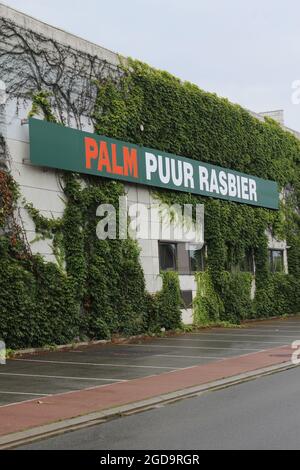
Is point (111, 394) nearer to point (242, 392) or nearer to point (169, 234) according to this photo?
point (242, 392)

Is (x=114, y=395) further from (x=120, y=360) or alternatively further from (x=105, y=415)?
(x=120, y=360)

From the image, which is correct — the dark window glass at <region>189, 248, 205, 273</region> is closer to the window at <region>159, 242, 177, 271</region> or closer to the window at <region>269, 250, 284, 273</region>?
the window at <region>159, 242, 177, 271</region>

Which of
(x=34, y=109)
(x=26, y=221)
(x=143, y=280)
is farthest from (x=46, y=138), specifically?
(x=143, y=280)

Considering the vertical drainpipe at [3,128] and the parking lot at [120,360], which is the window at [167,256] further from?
the vertical drainpipe at [3,128]

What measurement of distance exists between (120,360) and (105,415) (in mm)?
6401

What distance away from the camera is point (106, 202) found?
20.3 meters

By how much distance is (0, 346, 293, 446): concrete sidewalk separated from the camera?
8.66 metres

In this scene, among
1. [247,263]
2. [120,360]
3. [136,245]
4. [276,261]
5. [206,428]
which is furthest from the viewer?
[276,261]

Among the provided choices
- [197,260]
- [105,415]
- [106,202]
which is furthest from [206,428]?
[197,260]

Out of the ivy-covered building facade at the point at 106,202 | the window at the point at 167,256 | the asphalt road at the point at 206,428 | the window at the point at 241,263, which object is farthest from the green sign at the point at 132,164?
the asphalt road at the point at 206,428

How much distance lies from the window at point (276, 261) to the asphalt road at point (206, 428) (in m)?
20.6

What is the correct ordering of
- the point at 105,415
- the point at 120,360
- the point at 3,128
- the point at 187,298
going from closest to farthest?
1. the point at 105,415
2. the point at 120,360
3. the point at 3,128
4. the point at 187,298

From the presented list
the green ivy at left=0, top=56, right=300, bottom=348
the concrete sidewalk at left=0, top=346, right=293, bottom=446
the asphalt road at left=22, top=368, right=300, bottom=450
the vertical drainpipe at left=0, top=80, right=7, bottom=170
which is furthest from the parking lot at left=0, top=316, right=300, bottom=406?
the vertical drainpipe at left=0, top=80, right=7, bottom=170

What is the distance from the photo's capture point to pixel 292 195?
33.2 metres
